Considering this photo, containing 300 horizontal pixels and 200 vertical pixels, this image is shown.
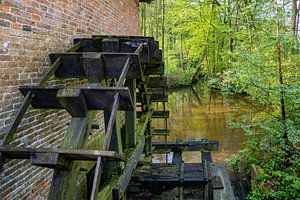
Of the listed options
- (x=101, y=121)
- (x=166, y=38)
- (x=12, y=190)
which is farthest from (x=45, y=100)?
(x=166, y=38)

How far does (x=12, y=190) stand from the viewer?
301 cm

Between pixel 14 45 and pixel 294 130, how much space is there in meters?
5.04

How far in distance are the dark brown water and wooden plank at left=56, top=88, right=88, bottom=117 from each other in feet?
16.8

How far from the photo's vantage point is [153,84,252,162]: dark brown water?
9.35 m

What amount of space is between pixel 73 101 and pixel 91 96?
0.18m

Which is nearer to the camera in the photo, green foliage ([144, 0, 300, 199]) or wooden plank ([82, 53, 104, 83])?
wooden plank ([82, 53, 104, 83])

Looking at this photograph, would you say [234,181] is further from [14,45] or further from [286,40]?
[14,45]

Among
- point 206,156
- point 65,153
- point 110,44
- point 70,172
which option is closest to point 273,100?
point 206,156

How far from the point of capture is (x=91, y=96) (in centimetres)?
299

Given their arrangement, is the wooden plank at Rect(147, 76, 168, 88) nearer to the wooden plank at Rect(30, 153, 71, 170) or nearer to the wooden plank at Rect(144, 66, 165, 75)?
the wooden plank at Rect(144, 66, 165, 75)

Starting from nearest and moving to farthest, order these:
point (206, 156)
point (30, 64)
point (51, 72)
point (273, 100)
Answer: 1. point (30, 64)
2. point (51, 72)
3. point (273, 100)
4. point (206, 156)

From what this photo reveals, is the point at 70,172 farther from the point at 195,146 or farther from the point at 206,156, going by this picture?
the point at 195,146

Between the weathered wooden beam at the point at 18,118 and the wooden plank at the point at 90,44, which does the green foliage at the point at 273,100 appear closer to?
the wooden plank at the point at 90,44

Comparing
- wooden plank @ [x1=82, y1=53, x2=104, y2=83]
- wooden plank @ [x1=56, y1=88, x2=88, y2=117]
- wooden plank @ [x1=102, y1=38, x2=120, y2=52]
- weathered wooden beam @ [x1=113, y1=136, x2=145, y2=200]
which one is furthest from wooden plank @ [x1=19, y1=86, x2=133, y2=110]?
wooden plank @ [x1=102, y1=38, x2=120, y2=52]
